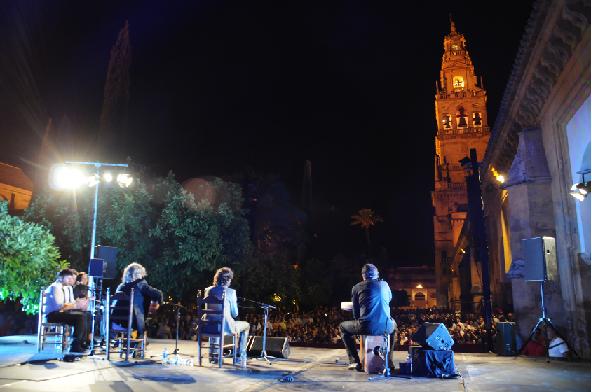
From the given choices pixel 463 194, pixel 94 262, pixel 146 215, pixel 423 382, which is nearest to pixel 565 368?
pixel 423 382

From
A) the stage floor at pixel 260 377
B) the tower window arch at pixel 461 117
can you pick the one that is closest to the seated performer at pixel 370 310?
the stage floor at pixel 260 377

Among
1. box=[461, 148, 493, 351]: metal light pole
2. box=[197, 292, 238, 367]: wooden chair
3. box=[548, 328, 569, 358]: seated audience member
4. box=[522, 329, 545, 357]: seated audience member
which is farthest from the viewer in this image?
box=[461, 148, 493, 351]: metal light pole

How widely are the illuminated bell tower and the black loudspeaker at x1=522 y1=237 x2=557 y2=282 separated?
54.7 m

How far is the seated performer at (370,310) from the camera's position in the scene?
7410 mm

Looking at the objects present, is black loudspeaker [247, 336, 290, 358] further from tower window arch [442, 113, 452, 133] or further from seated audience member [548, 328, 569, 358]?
tower window arch [442, 113, 452, 133]

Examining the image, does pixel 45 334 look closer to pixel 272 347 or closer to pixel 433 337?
pixel 272 347

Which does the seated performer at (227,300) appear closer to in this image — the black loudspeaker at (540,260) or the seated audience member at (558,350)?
the black loudspeaker at (540,260)

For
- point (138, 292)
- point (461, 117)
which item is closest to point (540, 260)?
point (138, 292)

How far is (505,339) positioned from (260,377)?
244 inches

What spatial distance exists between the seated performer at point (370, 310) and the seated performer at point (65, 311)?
441 cm

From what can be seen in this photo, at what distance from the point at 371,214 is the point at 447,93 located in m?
21.5

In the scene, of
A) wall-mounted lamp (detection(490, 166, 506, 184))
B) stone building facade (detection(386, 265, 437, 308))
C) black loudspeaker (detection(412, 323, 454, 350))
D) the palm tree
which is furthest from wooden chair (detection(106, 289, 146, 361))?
stone building facade (detection(386, 265, 437, 308))

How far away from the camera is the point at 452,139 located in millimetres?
65688

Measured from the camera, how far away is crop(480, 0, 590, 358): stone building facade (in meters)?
10.1
